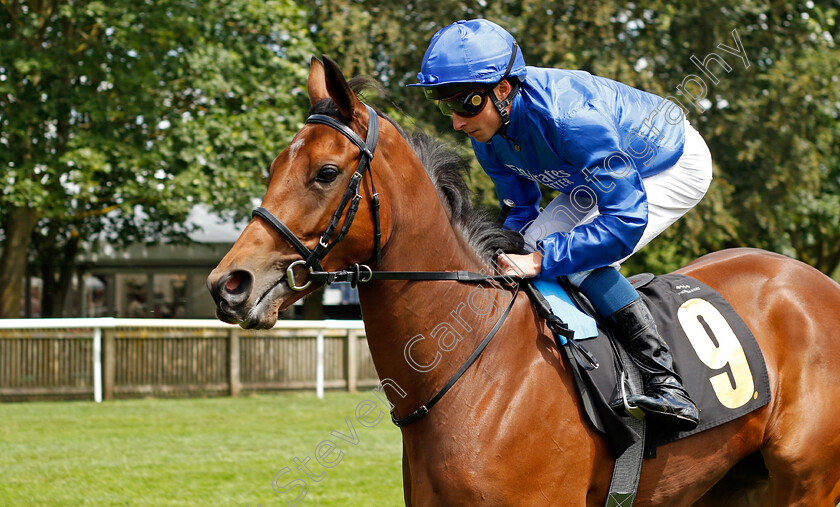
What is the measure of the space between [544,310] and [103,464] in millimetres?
6067

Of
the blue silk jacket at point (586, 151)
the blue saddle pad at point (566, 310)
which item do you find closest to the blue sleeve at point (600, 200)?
the blue silk jacket at point (586, 151)

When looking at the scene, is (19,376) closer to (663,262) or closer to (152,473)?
(152,473)

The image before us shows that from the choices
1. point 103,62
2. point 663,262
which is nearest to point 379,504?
point 103,62

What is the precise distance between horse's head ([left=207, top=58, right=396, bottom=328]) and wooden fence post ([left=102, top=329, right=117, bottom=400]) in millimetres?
10751

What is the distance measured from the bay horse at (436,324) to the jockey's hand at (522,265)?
8cm

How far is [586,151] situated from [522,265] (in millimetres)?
459

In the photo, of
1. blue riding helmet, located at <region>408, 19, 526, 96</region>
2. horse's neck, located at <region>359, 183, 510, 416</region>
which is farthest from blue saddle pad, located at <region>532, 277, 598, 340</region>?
blue riding helmet, located at <region>408, 19, 526, 96</region>

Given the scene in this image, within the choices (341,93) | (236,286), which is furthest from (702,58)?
(236,286)

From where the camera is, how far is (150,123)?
13352mm

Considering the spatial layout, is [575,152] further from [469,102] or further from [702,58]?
[702,58]

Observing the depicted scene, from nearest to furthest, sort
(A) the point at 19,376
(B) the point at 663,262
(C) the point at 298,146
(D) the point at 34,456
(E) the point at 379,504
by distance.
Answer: (C) the point at 298,146 → (E) the point at 379,504 → (D) the point at 34,456 → (A) the point at 19,376 → (B) the point at 663,262

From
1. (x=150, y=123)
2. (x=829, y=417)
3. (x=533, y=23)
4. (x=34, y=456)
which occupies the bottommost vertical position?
(x=34, y=456)

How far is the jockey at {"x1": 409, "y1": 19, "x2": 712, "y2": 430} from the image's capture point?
2852 millimetres

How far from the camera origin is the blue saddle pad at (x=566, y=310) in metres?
2.93
